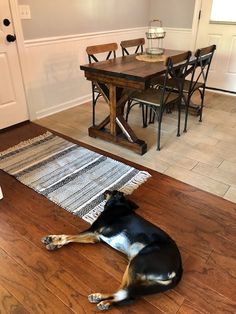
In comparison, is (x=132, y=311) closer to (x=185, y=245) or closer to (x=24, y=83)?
(x=185, y=245)

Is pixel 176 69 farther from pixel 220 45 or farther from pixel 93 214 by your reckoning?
pixel 220 45

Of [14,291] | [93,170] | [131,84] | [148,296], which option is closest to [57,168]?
[93,170]

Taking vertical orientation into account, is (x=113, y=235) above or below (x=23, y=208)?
above

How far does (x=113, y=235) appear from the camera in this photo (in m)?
1.46

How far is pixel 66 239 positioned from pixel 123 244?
13.3 inches

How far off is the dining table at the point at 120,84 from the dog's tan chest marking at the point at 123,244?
112 cm

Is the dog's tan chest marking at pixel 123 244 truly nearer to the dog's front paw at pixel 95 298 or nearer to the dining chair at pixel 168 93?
the dog's front paw at pixel 95 298

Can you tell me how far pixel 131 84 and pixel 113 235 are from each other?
1276 millimetres

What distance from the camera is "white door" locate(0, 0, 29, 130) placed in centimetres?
258

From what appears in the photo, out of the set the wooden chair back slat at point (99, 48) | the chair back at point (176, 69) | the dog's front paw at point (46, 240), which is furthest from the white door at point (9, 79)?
the dog's front paw at point (46, 240)

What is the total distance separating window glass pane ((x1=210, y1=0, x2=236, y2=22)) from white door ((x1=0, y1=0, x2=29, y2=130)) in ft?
9.32

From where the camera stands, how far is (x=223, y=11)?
374cm

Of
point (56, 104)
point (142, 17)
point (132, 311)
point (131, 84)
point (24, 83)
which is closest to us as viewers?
point (132, 311)

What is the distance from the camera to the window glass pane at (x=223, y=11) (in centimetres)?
366
